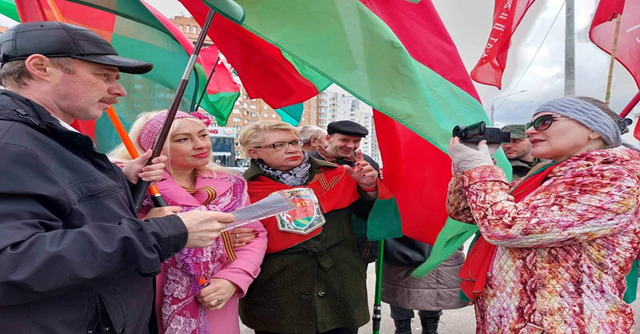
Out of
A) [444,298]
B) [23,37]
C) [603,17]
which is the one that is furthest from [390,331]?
[23,37]

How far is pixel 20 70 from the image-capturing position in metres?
1.26

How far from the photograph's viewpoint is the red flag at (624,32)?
3.18m

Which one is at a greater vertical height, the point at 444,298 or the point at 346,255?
the point at 346,255

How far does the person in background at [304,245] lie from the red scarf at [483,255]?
71cm

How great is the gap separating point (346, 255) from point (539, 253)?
115 cm

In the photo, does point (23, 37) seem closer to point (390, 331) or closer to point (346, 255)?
point (346, 255)

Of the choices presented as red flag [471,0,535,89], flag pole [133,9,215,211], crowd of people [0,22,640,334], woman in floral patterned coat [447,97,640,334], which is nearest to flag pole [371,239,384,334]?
crowd of people [0,22,640,334]

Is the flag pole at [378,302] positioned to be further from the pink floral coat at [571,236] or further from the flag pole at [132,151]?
the flag pole at [132,151]

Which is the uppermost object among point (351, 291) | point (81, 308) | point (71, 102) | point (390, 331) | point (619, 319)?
point (71, 102)

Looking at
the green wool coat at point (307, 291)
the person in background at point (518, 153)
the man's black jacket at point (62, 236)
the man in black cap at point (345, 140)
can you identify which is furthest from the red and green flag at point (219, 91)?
the man's black jacket at point (62, 236)

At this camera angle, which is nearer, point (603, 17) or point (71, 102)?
point (71, 102)

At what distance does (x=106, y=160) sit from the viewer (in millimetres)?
1407

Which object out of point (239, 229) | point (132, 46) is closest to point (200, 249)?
point (239, 229)

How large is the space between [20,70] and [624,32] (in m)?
3.85
